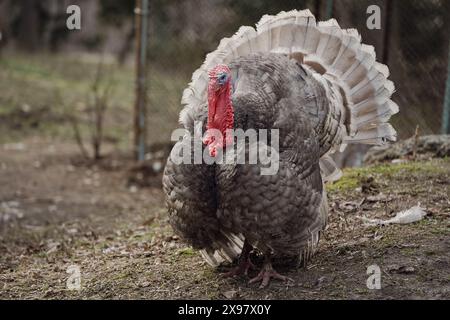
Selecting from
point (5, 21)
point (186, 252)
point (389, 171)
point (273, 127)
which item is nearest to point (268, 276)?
point (273, 127)

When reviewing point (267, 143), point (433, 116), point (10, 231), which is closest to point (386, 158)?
point (433, 116)

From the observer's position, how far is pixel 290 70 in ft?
13.8

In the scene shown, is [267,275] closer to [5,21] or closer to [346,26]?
[346,26]

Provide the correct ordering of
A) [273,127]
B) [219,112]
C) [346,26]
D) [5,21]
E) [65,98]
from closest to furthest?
1. [219,112]
2. [273,127]
3. [346,26]
4. [65,98]
5. [5,21]

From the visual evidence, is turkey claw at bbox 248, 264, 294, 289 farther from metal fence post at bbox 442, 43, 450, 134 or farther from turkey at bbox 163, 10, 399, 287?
metal fence post at bbox 442, 43, 450, 134

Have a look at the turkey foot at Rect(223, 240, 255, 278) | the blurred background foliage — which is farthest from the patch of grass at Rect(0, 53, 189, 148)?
the turkey foot at Rect(223, 240, 255, 278)

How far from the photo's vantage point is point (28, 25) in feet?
59.9

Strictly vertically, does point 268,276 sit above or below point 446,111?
below

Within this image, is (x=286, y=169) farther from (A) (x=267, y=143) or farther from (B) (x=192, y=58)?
(B) (x=192, y=58)

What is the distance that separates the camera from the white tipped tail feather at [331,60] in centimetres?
465

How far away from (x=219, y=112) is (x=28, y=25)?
1570 centimetres

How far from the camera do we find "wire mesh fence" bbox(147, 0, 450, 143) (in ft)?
24.9

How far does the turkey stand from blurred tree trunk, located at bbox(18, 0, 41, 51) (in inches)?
572

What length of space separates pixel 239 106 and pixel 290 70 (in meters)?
0.54
